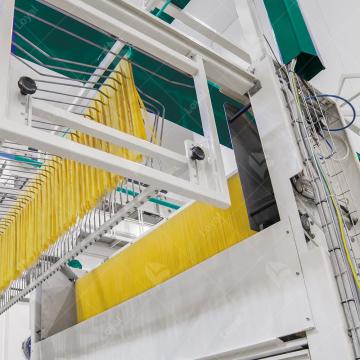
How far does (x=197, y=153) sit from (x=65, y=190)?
0.68 meters

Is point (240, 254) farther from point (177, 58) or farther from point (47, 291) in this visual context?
point (47, 291)

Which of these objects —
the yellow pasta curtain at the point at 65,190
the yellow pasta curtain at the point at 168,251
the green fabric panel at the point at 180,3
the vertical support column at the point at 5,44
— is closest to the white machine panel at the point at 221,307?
the yellow pasta curtain at the point at 168,251

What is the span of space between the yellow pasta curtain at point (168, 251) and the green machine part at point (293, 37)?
61 centimetres

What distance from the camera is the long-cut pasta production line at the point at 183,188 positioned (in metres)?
1.08

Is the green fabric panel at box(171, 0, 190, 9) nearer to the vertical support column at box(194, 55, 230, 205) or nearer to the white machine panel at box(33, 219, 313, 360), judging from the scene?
the vertical support column at box(194, 55, 230, 205)

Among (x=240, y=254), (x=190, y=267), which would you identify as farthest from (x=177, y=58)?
(x=190, y=267)

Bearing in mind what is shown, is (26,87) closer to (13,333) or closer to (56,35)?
(56,35)

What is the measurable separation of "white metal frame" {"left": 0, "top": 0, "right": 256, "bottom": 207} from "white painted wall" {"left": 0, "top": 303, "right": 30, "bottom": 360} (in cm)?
394

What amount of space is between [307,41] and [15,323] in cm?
409

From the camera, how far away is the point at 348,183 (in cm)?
179

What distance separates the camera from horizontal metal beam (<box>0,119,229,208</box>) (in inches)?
34.4

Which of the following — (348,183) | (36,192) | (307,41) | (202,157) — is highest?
(307,41)

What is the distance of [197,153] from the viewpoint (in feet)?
3.77

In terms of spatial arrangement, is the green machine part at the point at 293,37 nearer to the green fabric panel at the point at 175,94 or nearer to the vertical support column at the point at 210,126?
the green fabric panel at the point at 175,94
